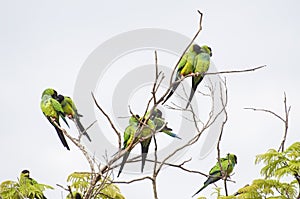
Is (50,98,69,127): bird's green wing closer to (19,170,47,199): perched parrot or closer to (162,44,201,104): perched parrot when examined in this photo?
(19,170,47,199): perched parrot

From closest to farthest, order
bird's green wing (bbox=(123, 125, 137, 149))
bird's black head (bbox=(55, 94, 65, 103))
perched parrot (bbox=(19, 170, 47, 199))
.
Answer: bird's green wing (bbox=(123, 125, 137, 149)) → bird's black head (bbox=(55, 94, 65, 103)) → perched parrot (bbox=(19, 170, 47, 199))

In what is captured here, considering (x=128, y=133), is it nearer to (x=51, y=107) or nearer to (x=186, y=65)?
(x=51, y=107)

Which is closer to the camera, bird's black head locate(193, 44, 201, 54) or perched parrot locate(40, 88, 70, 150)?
perched parrot locate(40, 88, 70, 150)

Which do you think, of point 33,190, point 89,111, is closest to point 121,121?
point 89,111

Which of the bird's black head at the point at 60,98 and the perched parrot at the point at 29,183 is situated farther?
the perched parrot at the point at 29,183

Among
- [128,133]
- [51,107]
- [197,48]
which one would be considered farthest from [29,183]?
[197,48]

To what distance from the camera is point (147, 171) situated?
3.77 m

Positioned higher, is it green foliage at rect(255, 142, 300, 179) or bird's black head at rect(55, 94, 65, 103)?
bird's black head at rect(55, 94, 65, 103)

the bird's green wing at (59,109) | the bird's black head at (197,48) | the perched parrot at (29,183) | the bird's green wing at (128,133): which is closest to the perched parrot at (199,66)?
the bird's black head at (197,48)

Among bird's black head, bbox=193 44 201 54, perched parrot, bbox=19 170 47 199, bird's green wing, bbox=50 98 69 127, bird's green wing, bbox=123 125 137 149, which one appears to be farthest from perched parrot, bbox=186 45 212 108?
perched parrot, bbox=19 170 47 199

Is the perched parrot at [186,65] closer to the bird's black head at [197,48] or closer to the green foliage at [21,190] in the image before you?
the bird's black head at [197,48]

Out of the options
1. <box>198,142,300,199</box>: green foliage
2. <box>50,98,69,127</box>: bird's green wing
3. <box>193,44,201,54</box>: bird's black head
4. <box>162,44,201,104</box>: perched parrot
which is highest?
<box>193,44,201,54</box>: bird's black head

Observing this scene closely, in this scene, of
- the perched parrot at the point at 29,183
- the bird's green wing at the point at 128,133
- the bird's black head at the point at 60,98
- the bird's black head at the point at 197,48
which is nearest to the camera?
the bird's green wing at the point at 128,133

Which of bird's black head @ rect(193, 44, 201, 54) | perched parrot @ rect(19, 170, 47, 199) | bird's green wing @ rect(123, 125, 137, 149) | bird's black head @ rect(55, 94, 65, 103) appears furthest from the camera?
perched parrot @ rect(19, 170, 47, 199)
